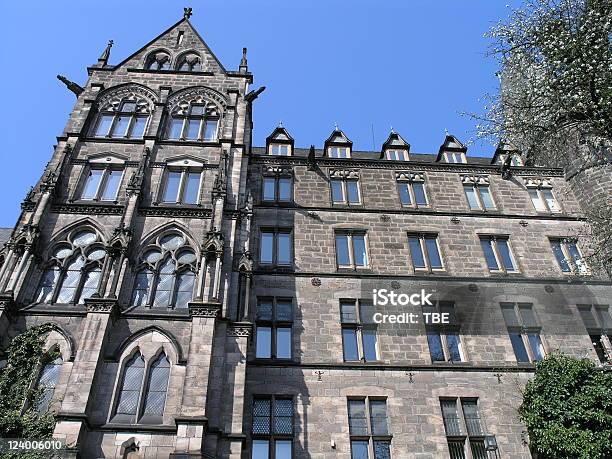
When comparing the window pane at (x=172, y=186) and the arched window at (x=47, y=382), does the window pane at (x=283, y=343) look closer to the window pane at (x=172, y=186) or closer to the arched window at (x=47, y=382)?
the window pane at (x=172, y=186)

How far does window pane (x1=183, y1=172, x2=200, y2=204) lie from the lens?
832 inches

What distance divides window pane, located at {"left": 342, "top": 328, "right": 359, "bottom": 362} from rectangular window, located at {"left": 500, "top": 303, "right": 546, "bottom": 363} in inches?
227

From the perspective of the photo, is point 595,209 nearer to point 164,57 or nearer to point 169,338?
point 169,338

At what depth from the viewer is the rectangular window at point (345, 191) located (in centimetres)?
2483

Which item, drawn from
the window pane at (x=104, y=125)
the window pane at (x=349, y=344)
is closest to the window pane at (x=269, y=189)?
the window pane at (x=104, y=125)

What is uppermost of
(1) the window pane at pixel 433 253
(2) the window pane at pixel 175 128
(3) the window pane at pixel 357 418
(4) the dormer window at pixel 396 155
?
(4) the dormer window at pixel 396 155

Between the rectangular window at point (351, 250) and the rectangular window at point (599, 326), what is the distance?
8638 millimetres

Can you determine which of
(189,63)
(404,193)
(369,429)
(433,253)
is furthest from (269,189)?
(369,429)

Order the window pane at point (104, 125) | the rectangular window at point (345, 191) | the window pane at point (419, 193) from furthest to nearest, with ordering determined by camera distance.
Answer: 1. the window pane at point (419, 193)
2. the rectangular window at point (345, 191)
3. the window pane at point (104, 125)

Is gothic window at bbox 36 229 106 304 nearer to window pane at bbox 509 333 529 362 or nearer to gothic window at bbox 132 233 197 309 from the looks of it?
gothic window at bbox 132 233 197 309

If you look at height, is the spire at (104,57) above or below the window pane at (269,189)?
above

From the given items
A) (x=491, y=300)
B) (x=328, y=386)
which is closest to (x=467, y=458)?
(x=328, y=386)

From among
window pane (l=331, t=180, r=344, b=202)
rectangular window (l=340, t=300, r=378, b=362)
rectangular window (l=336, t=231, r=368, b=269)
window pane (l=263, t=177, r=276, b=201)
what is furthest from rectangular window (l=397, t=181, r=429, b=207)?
rectangular window (l=340, t=300, r=378, b=362)

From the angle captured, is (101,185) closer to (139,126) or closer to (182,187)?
(182,187)
